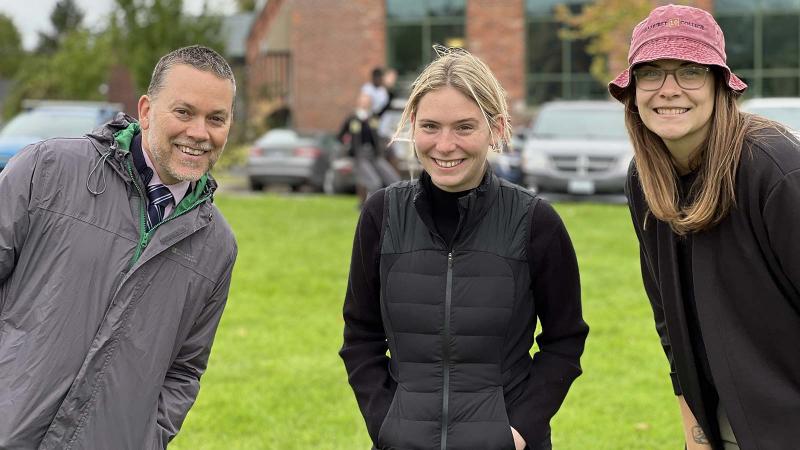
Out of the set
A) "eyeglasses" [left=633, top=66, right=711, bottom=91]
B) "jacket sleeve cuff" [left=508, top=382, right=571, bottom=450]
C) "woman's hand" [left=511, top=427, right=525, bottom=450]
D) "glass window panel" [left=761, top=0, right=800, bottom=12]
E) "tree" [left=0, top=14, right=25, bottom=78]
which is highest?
"tree" [left=0, top=14, right=25, bottom=78]

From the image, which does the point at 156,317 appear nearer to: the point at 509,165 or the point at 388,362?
Result: the point at 388,362

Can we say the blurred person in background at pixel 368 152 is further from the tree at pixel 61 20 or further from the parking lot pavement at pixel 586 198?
the tree at pixel 61 20

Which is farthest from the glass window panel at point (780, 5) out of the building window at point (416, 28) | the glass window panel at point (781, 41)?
the building window at point (416, 28)

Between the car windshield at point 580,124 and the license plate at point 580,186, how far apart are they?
1210 mm

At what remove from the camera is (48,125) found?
1973cm

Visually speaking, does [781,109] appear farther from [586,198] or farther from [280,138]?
[280,138]

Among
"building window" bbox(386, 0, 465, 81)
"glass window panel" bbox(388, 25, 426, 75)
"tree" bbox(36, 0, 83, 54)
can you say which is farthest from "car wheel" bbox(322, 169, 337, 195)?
"tree" bbox(36, 0, 83, 54)

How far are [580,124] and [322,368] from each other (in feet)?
44.6

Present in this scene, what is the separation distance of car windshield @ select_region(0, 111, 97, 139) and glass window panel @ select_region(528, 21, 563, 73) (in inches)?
690

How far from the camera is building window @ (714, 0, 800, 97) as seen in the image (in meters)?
32.7

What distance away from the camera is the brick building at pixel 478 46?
32.8m

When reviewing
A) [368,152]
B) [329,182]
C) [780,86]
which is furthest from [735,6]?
[368,152]

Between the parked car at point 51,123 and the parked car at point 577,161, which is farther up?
the parked car at point 51,123

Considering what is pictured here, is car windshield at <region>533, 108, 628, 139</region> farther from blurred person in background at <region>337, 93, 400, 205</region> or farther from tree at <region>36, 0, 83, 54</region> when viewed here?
tree at <region>36, 0, 83, 54</region>
